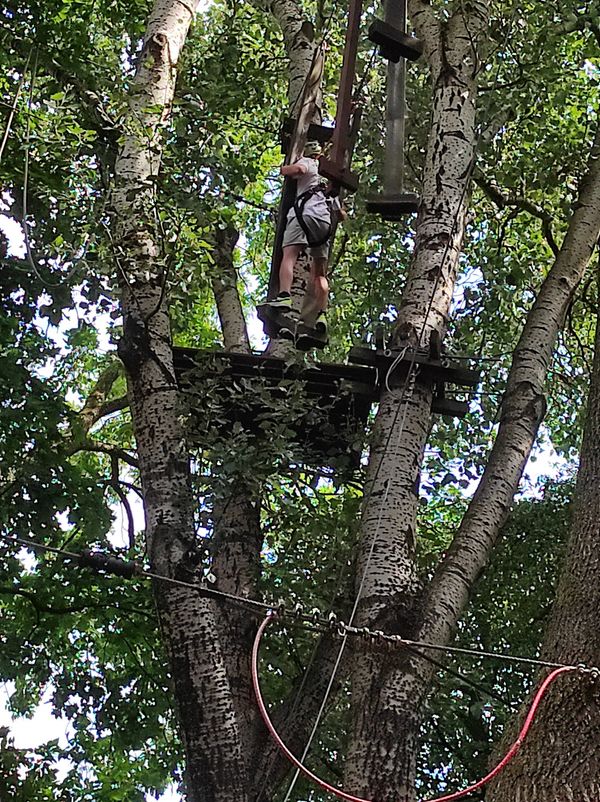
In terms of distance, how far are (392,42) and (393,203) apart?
0.80 m

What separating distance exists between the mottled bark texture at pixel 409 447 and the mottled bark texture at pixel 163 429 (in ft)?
1.73

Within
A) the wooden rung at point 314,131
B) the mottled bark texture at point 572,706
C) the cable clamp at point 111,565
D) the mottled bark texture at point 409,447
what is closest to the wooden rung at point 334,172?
the mottled bark texture at point 409,447

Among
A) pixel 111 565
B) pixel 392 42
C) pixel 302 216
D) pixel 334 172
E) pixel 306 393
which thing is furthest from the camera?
pixel 302 216

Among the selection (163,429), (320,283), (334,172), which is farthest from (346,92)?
(163,429)

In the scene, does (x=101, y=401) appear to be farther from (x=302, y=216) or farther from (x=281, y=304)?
(x=281, y=304)

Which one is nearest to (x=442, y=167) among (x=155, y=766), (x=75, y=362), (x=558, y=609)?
(x=558, y=609)

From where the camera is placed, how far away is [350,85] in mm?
4871

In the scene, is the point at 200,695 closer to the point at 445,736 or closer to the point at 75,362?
the point at 445,736

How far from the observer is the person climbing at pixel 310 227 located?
560 cm

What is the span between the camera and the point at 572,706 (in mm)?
2924

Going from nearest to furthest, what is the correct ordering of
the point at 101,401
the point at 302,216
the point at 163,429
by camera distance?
the point at 163,429
the point at 302,216
the point at 101,401

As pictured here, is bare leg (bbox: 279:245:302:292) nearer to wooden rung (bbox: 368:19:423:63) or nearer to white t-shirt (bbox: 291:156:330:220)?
white t-shirt (bbox: 291:156:330:220)

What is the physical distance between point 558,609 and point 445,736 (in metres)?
3.66

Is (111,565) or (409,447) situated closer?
(111,565)
